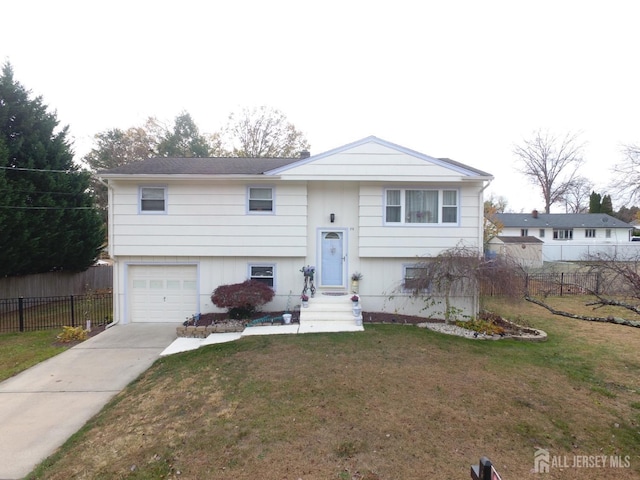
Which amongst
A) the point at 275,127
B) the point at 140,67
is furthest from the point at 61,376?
the point at 275,127

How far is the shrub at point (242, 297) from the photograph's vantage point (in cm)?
823

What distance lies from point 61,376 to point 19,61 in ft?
48.9

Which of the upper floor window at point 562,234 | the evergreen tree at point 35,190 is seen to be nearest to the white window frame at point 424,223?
the evergreen tree at point 35,190

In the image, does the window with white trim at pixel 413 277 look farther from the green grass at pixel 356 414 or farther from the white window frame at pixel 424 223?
the green grass at pixel 356 414

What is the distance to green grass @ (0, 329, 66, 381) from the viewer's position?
6.47 m

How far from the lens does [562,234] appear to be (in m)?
34.7

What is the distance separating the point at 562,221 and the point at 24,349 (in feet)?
148

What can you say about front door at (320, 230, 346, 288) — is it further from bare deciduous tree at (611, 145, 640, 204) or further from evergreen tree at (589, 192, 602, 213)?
evergreen tree at (589, 192, 602, 213)

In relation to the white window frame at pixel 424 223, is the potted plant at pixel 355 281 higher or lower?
lower

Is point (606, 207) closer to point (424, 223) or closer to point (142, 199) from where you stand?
point (424, 223)

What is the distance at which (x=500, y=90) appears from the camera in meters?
13.5

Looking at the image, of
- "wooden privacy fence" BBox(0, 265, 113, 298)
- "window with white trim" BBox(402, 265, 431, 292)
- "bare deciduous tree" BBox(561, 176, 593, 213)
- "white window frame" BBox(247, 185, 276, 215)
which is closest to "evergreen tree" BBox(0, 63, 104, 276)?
"wooden privacy fence" BBox(0, 265, 113, 298)

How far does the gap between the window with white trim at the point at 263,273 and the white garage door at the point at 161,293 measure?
188 centimetres

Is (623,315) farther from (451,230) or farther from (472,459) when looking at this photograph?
(472,459)
